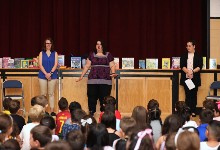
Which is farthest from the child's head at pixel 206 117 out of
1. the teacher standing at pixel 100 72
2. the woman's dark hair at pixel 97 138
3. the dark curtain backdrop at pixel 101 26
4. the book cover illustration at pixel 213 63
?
the dark curtain backdrop at pixel 101 26

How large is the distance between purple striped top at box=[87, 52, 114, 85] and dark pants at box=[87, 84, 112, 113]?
9cm

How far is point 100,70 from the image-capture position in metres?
5.35

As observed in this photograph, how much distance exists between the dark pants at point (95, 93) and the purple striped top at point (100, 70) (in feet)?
0.30

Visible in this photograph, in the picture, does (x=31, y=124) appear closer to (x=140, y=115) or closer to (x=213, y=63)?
(x=140, y=115)

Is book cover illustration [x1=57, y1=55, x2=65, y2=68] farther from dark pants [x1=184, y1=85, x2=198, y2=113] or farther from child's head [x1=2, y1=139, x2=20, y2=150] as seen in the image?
child's head [x1=2, y1=139, x2=20, y2=150]

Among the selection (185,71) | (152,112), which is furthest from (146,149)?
(185,71)

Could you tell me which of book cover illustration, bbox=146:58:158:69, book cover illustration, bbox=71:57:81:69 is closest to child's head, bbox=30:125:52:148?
book cover illustration, bbox=71:57:81:69

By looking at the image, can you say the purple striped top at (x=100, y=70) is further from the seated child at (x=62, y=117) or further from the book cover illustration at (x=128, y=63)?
the seated child at (x=62, y=117)

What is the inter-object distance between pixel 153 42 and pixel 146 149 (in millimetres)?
6099

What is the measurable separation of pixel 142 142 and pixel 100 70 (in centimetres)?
355

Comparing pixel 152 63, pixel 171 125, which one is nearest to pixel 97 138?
pixel 171 125

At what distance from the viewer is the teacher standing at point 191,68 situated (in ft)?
18.7

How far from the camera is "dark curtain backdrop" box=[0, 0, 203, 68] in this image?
7441 millimetres

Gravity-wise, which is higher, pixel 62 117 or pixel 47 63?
pixel 47 63
